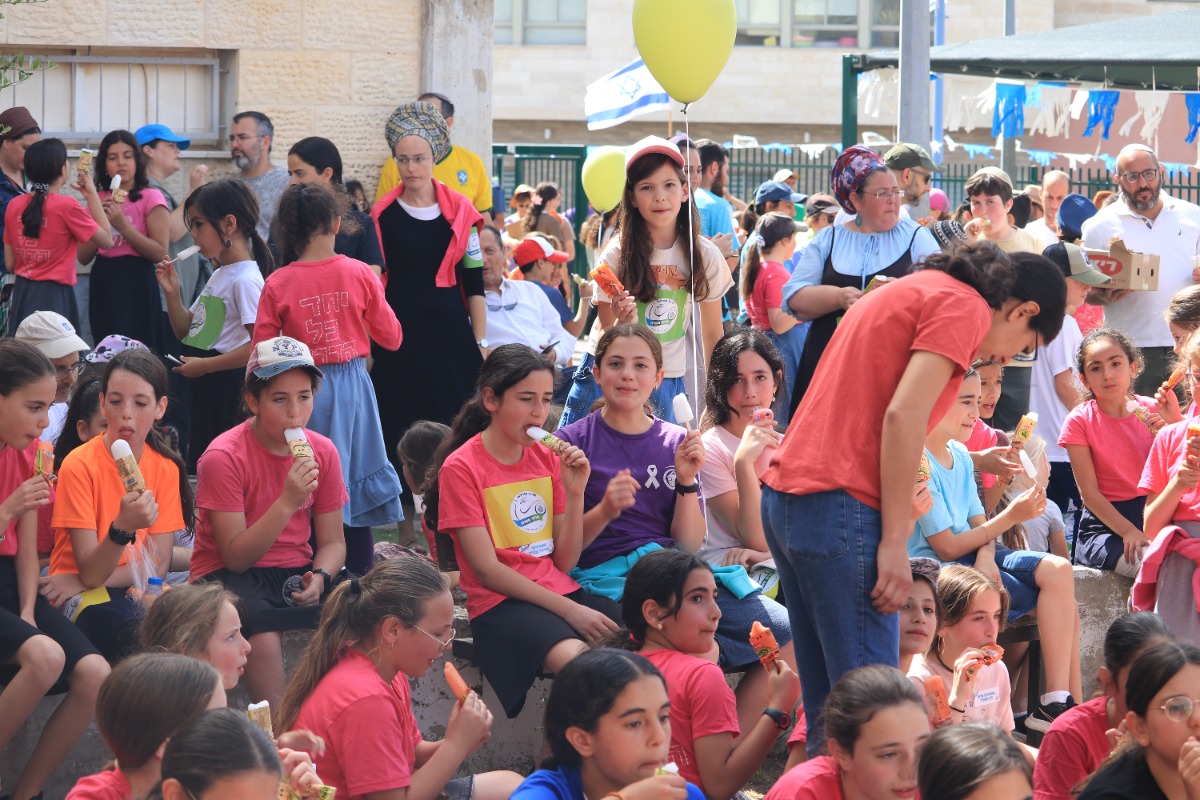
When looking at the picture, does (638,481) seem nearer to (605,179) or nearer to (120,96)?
(120,96)

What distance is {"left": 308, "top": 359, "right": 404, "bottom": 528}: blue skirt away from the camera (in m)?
5.80

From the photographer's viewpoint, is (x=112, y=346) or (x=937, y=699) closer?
(x=937, y=699)

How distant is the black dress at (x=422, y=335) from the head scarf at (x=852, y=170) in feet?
5.69

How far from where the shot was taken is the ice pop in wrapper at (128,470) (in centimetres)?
444

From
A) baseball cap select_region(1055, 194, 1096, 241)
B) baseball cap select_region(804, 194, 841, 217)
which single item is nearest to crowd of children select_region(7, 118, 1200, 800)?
baseball cap select_region(1055, 194, 1096, 241)

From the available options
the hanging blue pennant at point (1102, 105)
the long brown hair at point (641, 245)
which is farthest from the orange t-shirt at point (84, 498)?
the hanging blue pennant at point (1102, 105)

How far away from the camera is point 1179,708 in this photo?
143 inches

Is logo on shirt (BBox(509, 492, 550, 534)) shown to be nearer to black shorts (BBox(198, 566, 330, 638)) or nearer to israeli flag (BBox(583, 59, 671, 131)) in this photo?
black shorts (BBox(198, 566, 330, 638))

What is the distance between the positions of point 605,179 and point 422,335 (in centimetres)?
366

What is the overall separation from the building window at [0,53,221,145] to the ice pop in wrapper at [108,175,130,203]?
1250 mm

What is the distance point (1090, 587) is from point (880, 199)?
1780 mm

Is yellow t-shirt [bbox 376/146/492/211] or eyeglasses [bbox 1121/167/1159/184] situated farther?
yellow t-shirt [bbox 376/146/492/211]

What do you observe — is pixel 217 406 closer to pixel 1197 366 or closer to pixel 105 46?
pixel 105 46

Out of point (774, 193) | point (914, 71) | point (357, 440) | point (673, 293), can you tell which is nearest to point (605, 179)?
point (774, 193)
